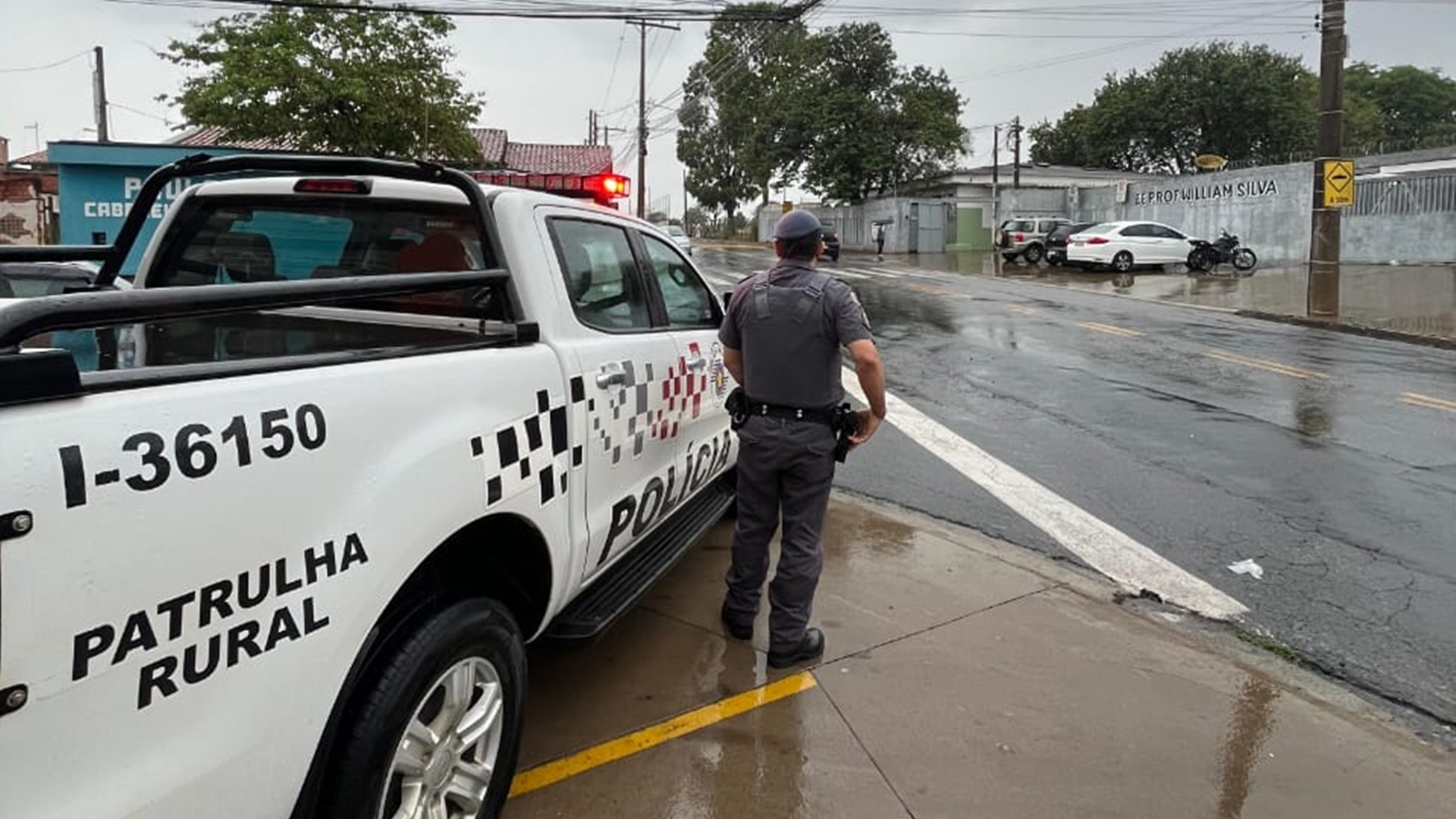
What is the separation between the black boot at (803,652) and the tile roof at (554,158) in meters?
20.9

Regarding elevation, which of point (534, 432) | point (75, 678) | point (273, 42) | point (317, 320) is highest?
point (273, 42)

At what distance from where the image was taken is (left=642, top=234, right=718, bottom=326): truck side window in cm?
425

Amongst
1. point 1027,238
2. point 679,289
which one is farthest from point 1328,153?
point 679,289

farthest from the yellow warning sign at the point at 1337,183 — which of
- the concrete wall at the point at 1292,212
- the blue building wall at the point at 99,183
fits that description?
the blue building wall at the point at 99,183

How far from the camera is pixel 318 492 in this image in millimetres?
1826

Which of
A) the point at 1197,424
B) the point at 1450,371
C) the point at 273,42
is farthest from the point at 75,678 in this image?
the point at 273,42

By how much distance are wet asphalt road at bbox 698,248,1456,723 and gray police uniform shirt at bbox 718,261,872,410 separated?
7.35 ft

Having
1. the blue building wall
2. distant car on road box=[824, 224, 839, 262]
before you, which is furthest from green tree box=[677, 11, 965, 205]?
distant car on road box=[824, 224, 839, 262]

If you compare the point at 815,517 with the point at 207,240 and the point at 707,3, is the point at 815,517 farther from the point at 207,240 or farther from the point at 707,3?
the point at 707,3

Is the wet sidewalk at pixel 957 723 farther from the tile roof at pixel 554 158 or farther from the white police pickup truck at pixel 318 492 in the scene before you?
the tile roof at pixel 554 158

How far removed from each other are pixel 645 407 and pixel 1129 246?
2684 cm

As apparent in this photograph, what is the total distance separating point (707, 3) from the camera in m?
19.7

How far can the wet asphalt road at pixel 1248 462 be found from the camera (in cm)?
439

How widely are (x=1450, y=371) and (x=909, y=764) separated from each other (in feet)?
37.1
